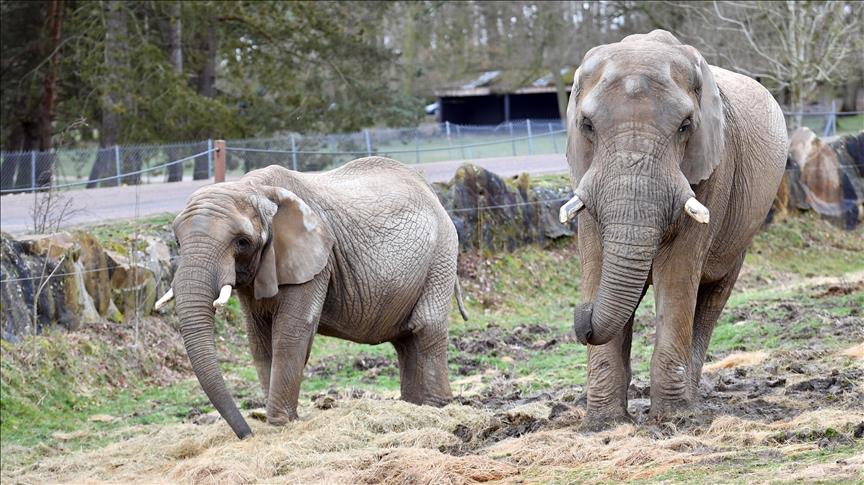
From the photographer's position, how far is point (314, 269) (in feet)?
32.1

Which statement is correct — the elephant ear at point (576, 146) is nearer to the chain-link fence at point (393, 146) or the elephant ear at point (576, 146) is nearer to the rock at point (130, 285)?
the rock at point (130, 285)

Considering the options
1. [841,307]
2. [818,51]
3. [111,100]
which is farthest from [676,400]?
[818,51]

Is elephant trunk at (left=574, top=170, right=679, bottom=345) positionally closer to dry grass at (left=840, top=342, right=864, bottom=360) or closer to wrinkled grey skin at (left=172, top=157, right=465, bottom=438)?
wrinkled grey skin at (left=172, top=157, right=465, bottom=438)

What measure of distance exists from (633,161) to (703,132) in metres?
0.67

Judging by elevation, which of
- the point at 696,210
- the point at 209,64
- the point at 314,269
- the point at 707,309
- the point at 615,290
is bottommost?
the point at 209,64

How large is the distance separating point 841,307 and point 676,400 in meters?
6.85

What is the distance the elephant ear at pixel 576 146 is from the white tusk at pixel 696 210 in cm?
72

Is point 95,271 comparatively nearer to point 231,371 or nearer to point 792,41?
point 231,371

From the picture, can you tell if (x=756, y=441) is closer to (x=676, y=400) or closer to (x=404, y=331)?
(x=676, y=400)

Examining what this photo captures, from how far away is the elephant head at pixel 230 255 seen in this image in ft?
29.5

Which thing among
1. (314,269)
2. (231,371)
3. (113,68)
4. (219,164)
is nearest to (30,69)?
(113,68)

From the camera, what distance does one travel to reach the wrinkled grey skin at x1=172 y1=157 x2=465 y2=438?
9.08m

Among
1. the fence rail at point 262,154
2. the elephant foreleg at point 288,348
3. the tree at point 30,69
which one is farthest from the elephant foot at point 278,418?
the tree at point 30,69

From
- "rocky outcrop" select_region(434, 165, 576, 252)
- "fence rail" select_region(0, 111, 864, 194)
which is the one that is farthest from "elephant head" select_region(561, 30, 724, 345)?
"fence rail" select_region(0, 111, 864, 194)
